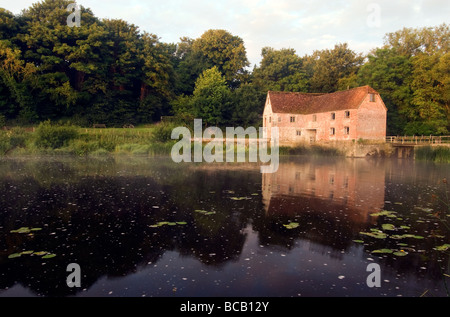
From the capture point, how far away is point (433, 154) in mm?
34156

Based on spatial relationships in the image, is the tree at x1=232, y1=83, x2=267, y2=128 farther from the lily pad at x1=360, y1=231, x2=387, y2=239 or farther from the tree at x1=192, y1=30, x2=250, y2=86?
the lily pad at x1=360, y1=231, x2=387, y2=239

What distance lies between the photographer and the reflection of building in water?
38.2 feet

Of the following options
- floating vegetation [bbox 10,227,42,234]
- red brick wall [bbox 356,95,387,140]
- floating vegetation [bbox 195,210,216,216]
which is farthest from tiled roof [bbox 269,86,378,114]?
floating vegetation [bbox 10,227,42,234]

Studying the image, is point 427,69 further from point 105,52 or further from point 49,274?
point 49,274

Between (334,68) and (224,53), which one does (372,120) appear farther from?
(224,53)

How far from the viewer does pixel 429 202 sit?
43.2 feet

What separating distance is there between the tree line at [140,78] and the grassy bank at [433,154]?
33.1 ft

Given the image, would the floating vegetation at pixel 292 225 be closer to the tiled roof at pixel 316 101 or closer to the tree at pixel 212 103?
the tiled roof at pixel 316 101

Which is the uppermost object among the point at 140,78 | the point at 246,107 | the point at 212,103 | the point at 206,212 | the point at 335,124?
the point at 140,78

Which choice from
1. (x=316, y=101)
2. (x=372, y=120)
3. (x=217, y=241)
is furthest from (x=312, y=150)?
(x=217, y=241)

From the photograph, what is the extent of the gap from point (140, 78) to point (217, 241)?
4881 centimetres

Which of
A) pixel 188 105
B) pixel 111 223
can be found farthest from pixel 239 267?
pixel 188 105

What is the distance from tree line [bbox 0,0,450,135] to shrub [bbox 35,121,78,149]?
33.5 feet

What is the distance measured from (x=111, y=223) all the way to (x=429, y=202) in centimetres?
1254
